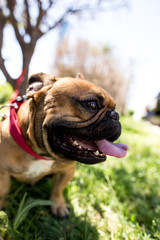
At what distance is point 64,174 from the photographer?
2.31 m

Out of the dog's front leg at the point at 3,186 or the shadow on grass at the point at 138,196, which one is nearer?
the dog's front leg at the point at 3,186

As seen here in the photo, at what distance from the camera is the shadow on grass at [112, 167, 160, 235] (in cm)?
237

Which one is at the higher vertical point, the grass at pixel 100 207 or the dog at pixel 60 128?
the dog at pixel 60 128

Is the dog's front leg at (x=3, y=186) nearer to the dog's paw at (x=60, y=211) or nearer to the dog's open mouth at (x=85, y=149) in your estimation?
the dog's paw at (x=60, y=211)

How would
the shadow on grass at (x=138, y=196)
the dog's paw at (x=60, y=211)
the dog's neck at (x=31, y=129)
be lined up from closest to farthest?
the dog's neck at (x=31, y=129)
the dog's paw at (x=60, y=211)
the shadow on grass at (x=138, y=196)

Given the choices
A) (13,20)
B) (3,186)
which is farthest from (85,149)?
(13,20)

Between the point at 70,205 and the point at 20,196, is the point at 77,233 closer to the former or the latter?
the point at 70,205

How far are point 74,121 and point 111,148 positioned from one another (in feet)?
1.43

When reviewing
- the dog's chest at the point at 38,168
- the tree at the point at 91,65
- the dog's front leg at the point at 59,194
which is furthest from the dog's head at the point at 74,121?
the tree at the point at 91,65

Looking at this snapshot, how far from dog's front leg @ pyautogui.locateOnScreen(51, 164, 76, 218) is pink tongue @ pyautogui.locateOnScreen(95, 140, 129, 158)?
22.5 inches

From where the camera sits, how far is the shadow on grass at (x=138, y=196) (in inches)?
93.2

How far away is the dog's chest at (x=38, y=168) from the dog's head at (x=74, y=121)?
0.28 m

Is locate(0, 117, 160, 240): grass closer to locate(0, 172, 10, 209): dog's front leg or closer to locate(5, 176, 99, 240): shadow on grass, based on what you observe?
locate(5, 176, 99, 240): shadow on grass

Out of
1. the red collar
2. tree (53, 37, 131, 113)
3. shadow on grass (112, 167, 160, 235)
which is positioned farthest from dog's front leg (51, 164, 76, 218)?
tree (53, 37, 131, 113)
